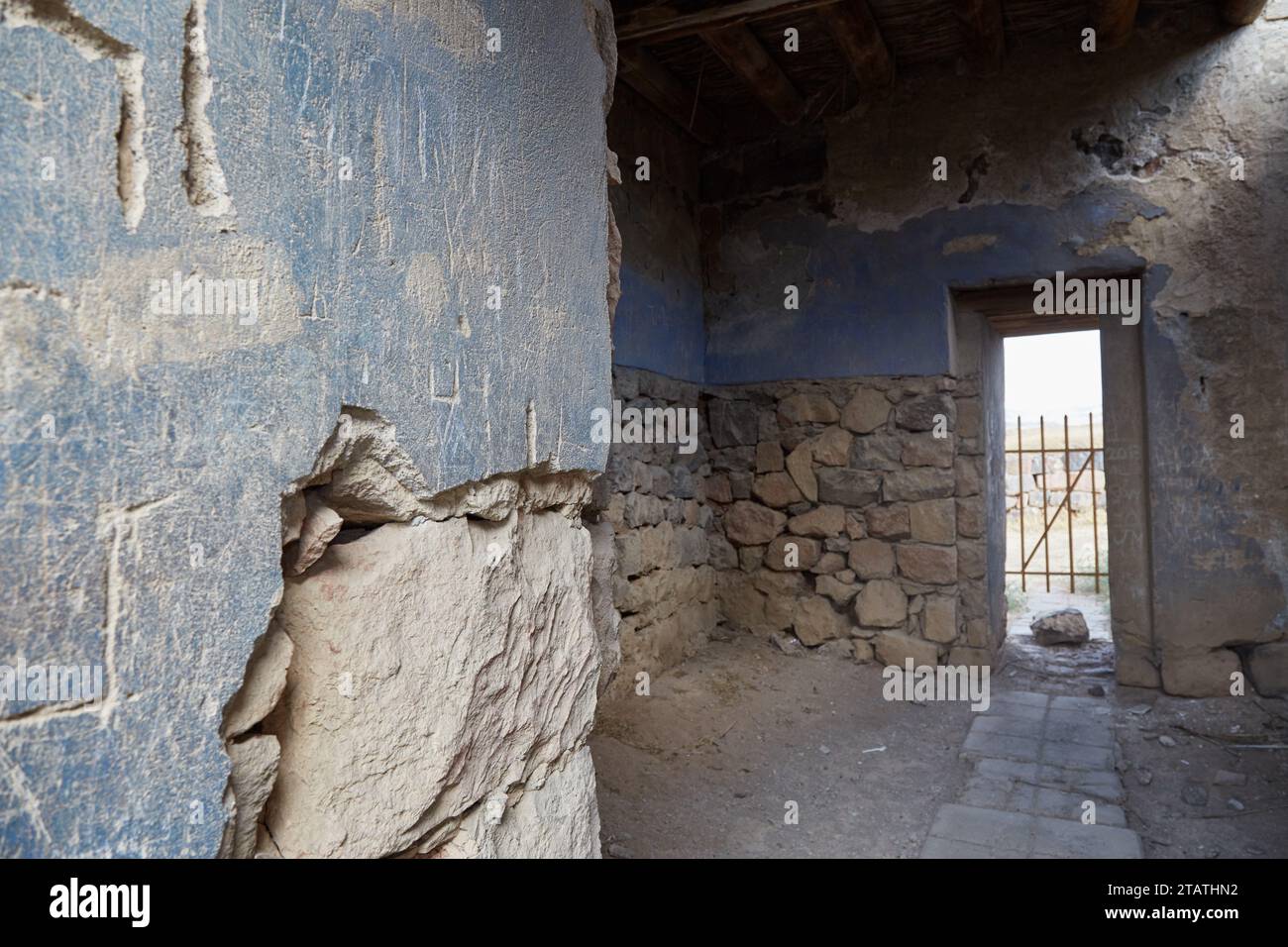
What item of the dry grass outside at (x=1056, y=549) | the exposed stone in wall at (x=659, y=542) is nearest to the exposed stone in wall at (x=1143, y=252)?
the exposed stone in wall at (x=659, y=542)

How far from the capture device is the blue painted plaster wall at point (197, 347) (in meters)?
0.75

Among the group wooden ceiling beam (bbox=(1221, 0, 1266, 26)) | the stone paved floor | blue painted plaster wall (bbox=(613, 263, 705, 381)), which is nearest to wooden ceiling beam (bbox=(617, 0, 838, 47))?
blue painted plaster wall (bbox=(613, 263, 705, 381))

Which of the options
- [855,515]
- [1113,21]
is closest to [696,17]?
[1113,21]

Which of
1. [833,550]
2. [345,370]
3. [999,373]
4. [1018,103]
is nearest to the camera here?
[345,370]

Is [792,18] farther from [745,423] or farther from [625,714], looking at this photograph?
[625,714]

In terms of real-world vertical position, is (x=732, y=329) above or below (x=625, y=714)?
above

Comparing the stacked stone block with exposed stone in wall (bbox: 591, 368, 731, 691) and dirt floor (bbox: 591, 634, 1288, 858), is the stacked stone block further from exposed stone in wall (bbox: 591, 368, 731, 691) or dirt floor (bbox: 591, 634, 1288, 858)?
dirt floor (bbox: 591, 634, 1288, 858)

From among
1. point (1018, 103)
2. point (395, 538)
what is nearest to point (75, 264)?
point (395, 538)

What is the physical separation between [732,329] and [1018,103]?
2.10 metres

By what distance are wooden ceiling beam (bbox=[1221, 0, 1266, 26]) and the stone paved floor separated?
3631 mm

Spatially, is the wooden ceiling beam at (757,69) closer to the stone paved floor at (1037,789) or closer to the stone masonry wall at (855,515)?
the stone masonry wall at (855,515)

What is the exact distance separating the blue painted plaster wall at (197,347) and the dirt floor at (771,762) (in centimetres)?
224

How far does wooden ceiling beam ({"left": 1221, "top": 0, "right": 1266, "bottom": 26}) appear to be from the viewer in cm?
420

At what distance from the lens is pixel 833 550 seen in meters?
5.35
